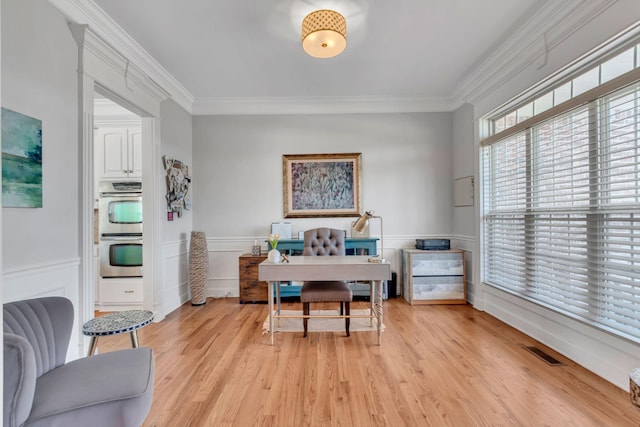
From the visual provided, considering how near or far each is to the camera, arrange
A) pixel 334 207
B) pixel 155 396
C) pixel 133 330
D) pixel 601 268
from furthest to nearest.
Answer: pixel 334 207, pixel 601 268, pixel 155 396, pixel 133 330

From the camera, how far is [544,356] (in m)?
2.50

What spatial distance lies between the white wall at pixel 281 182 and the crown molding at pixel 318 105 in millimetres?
82

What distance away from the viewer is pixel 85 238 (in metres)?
2.43

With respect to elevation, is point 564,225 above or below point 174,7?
below

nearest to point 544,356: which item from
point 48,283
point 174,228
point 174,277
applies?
point 48,283

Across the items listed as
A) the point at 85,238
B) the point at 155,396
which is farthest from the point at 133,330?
the point at 85,238

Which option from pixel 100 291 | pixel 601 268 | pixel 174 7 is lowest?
pixel 100 291

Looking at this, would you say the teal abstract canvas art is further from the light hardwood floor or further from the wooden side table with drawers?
the wooden side table with drawers

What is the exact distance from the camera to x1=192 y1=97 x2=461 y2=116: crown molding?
14.2ft

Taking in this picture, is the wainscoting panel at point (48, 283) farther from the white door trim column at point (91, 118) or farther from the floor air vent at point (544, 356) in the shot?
the floor air vent at point (544, 356)

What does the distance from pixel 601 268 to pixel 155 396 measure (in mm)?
3171

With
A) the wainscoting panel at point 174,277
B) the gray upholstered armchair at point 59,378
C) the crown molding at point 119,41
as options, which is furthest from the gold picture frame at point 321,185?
the gray upholstered armchair at point 59,378

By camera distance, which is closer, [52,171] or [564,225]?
[52,171]

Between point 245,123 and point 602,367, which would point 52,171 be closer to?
point 245,123
